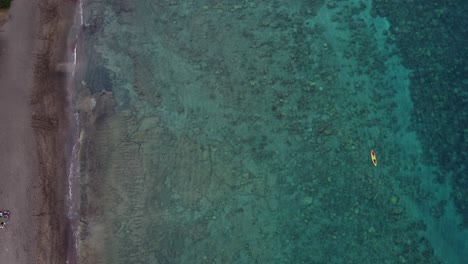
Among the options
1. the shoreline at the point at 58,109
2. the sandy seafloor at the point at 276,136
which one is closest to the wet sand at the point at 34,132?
the shoreline at the point at 58,109

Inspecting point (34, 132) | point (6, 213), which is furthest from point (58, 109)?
point (6, 213)

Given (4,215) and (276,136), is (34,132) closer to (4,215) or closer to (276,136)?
(4,215)

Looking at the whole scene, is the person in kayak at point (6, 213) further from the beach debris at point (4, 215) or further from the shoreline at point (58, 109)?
the shoreline at point (58, 109)

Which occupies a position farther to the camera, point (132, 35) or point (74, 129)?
point (74, 129)

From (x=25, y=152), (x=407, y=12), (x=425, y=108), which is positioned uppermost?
(x=407, y=12)

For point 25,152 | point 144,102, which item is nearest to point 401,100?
point 144,102

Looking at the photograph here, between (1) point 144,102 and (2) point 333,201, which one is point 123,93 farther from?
(2) point 333,201

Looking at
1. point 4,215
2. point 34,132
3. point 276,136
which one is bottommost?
point 4,215
